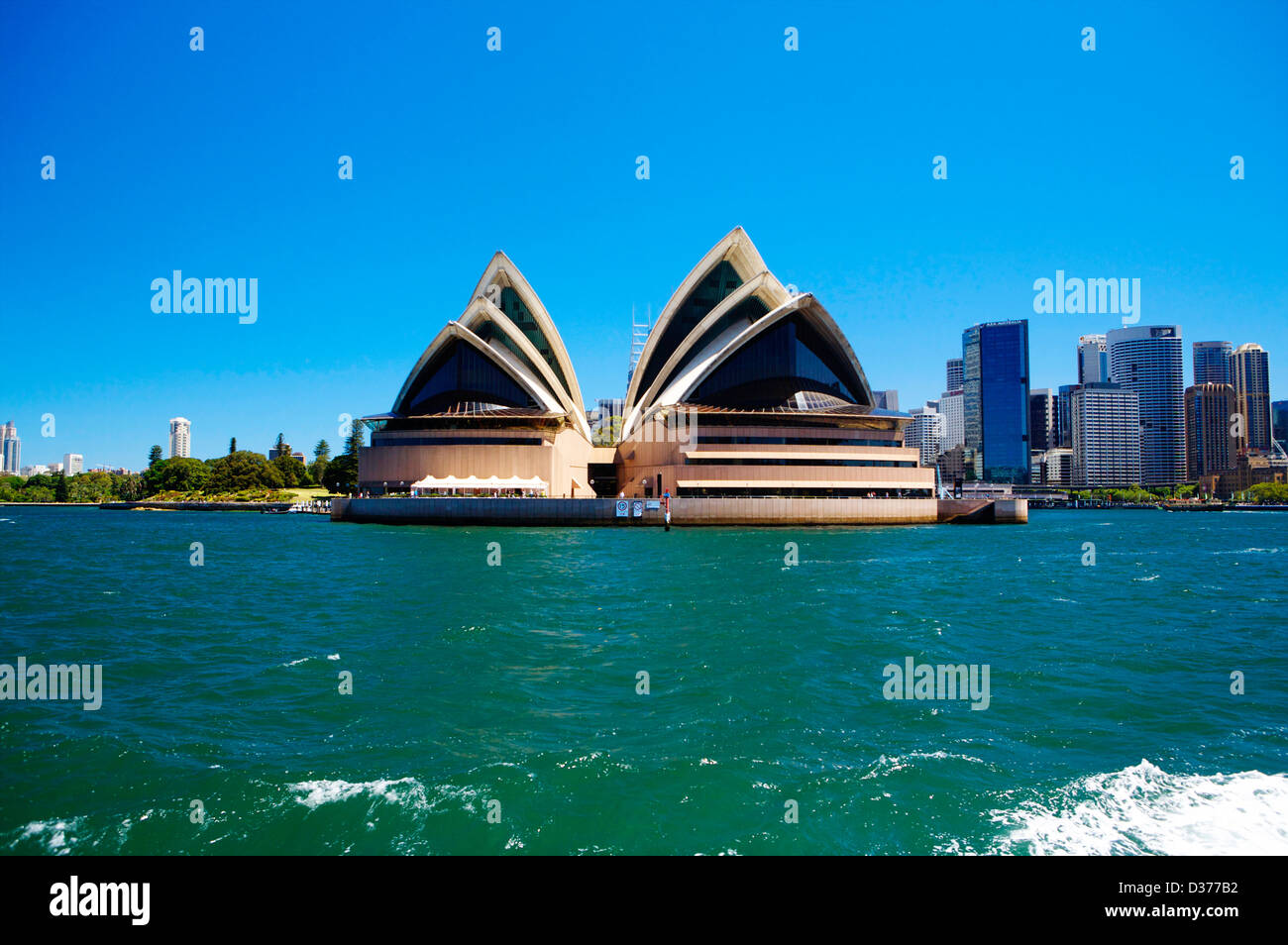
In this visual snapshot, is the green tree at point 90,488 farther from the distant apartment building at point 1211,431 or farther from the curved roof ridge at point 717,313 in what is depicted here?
the distant apartment building at point 1211,431

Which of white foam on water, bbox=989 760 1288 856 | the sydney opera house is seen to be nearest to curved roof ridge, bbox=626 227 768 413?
the sydney opera house

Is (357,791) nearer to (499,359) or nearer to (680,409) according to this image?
(680,409)

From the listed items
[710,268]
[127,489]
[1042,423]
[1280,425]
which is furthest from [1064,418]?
[127,489]

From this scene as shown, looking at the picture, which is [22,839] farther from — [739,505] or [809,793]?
[739,505]

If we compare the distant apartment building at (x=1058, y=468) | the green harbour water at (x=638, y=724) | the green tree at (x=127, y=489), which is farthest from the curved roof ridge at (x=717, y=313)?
the distant apartment building at (x=1058, y=468)

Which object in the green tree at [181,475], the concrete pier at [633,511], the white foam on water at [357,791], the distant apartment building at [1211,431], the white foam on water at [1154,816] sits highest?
the distant apartment building at [1211,431]

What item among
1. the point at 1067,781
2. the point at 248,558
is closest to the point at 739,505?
the point at 248,558
